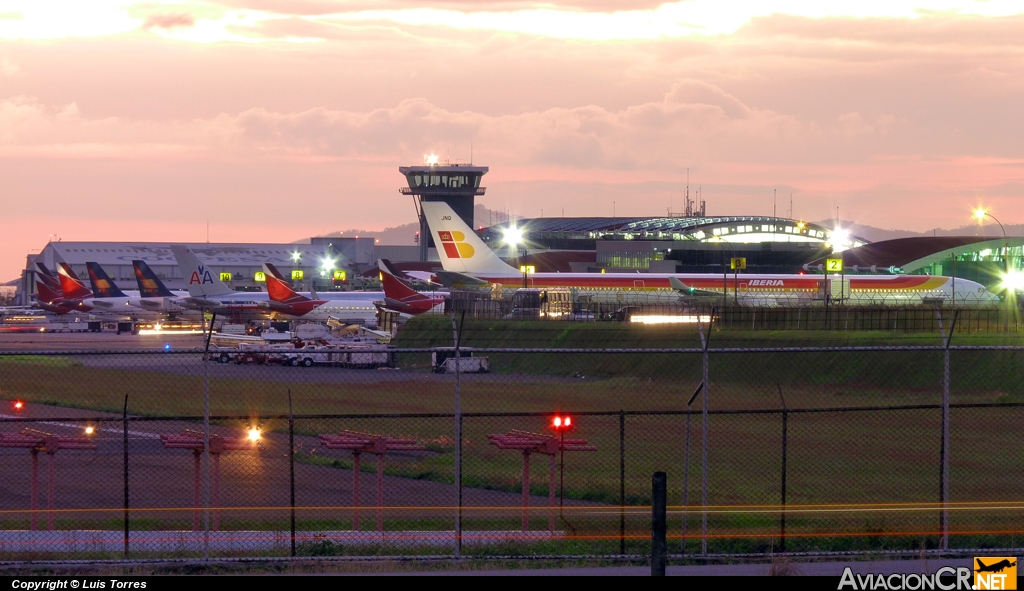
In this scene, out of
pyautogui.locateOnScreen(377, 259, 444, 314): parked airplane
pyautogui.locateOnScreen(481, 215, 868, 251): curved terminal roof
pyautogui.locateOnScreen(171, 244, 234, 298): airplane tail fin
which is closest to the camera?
pyautogui.locateOnScreen(377, 259, 444, 314): parked airplane

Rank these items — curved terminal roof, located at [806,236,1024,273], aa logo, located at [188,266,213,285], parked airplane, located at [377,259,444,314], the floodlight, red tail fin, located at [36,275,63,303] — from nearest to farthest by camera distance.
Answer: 1. parked airplane, located at [377,259,444,314]
2. aa logo, located at [188,266,213,285]
3. red tail fin, located at [36,275,63,303]
4. the floodlight
5. curved terminal roof, located at [806,236,1024,273]

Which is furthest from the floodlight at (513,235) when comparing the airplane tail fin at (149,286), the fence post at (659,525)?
the fence post at (659,525)

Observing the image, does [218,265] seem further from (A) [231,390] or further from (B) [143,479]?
(B) [143,479]

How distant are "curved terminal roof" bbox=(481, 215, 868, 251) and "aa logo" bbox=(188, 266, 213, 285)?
59935 millimetres

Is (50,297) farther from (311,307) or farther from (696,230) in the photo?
(696,230)

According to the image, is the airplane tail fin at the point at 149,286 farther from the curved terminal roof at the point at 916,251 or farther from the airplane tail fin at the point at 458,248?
the curved terminal roof at the point at 916,251

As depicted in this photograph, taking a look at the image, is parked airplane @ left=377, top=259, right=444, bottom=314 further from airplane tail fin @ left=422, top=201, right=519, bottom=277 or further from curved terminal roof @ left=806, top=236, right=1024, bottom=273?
curved terminal roof @ left=806, top=236, right=1024, bottom=273

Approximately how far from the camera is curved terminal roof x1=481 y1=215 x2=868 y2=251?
151m

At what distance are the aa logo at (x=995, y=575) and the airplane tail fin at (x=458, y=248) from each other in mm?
71315

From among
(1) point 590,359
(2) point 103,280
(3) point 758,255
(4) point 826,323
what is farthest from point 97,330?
(3) point 758,255

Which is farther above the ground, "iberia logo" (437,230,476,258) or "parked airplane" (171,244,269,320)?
"iberia logo" (437,230,476,258)

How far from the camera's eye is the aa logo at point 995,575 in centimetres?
1078

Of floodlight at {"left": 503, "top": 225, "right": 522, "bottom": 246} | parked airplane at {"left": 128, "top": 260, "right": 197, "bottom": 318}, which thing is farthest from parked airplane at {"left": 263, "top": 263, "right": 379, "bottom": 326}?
floodlight at {"left": 503, "top": 225, "right": 522, "bottom": 246}

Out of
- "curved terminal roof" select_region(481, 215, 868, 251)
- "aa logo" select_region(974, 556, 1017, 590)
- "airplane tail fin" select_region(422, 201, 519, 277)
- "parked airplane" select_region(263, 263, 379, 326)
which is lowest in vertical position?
"aa logo" select_region(974, 556, 1017, 590)
